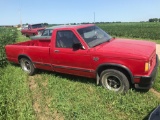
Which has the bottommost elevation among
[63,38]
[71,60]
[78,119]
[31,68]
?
[78,119]

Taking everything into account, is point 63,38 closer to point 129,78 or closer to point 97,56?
point 97,56

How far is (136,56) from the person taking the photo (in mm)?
4875

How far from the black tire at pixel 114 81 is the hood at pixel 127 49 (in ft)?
1.67

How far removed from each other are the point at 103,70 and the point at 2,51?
697cm

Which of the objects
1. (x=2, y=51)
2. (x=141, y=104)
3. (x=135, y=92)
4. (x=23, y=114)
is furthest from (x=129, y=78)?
(x=2, y=51)

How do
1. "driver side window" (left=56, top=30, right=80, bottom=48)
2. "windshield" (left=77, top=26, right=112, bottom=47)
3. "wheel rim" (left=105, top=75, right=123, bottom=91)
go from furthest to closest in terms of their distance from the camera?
"driver side window" (left=56, top=30, right=80, bottom=48), "windshield" (left=77, top=26, right=112, bottom=47), "wheel rim" (left=105, top=75, right=123, bottom=91)

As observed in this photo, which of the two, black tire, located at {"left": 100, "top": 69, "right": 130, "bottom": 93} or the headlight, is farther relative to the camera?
black tire, located at {"left": 100, "top": 69, "right": 130, "bottom": 93}

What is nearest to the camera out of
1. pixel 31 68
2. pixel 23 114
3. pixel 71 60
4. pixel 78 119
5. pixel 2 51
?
pixel 78 119

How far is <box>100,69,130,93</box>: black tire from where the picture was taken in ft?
17.3

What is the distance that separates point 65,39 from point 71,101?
6.70 feet

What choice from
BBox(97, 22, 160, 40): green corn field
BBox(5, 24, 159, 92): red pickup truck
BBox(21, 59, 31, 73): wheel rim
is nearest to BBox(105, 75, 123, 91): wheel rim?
BBox(5, 24, 159, 92): red pickup truck

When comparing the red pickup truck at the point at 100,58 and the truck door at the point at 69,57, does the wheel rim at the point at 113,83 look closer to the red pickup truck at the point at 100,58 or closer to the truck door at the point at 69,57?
the red pickup truck at the point at 100,58

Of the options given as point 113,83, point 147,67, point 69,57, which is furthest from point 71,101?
point 147,67

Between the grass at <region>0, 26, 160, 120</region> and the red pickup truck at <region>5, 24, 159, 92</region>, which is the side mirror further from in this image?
the grass at <region>0, 26, 160, 120</region>
